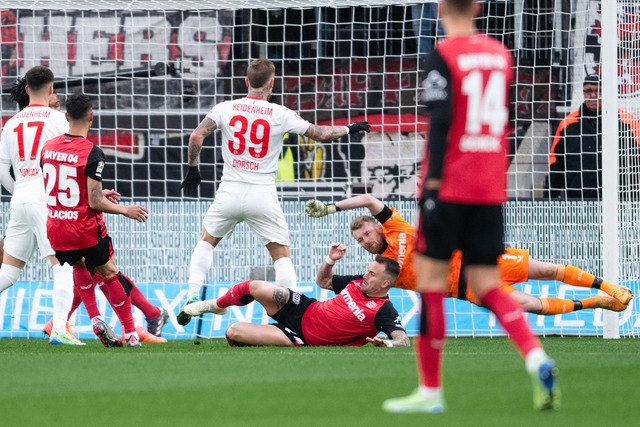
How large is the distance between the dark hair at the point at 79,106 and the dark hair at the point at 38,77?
3.34ft

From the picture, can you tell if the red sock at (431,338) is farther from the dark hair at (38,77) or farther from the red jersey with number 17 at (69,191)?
the dark hair at (38,77)

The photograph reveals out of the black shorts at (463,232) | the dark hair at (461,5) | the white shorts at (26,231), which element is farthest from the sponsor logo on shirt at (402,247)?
the dark hair at (461,5)

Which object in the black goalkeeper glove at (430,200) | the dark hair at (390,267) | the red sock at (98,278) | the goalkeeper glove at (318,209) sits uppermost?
the black goalkeeper glove at (430,200)

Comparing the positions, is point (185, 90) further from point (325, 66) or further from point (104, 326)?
point (104, 326)

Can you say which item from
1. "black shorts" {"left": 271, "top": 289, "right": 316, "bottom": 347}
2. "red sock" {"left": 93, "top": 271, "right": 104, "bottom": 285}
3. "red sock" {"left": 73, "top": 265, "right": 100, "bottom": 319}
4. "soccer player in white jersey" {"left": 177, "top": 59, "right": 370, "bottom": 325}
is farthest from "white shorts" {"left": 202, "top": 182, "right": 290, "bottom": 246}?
"red sock" {"left": 73, "top": 265, "right": 100, "bottom": 319}

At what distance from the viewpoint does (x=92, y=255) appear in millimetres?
9812

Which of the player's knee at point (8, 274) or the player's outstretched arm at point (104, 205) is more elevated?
the player's outstretched arm at point (104, 205)

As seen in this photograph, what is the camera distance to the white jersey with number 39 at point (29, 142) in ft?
34.4

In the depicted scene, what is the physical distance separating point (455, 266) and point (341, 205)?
1.09 metres

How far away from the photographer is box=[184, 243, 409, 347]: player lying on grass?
9852mm

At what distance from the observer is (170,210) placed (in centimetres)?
1294

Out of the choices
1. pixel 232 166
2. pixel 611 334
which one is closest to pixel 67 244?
pixel 232 166

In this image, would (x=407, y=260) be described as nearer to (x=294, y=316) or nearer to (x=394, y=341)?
(x=394, y=341)

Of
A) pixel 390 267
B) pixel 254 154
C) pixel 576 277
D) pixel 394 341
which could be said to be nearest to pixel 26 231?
pixel 254 154
